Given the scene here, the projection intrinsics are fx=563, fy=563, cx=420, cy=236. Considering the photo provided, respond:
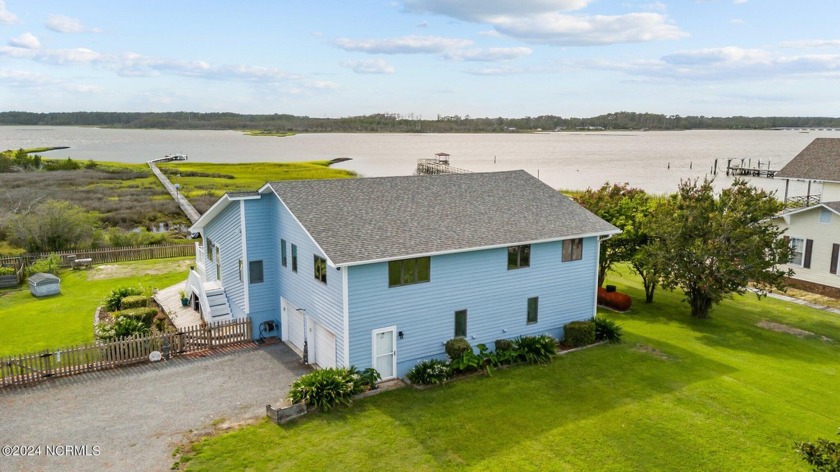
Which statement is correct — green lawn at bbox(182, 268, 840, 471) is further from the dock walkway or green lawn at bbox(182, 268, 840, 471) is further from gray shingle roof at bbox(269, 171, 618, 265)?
the dock walkway

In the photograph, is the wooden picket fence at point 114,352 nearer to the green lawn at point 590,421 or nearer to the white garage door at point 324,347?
the white garage door at point 324,347

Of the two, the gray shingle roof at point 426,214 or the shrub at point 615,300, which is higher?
the gray shingle roof at point 426,214

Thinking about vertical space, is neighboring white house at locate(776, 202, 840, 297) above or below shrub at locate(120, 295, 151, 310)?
above

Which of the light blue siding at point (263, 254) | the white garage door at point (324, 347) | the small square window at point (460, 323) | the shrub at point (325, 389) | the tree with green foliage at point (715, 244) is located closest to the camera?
the shrub at point (325, 389)

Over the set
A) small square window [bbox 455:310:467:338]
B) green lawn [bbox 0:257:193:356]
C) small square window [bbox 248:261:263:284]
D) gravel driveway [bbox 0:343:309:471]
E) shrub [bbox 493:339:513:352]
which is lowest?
green lawn [bbox 0:257:193:356]

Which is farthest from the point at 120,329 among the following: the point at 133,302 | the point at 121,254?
the point at 121,254

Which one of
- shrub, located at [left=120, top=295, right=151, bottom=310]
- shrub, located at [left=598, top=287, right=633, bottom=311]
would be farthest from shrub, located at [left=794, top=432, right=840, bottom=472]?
shrub, located at [left=120, top=295, right=151, bottom=310]

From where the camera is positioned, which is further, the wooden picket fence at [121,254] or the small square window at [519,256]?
the wooden picket fence at [121,254]

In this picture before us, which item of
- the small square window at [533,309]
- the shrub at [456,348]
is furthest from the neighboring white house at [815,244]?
the shrub at [456,348]
